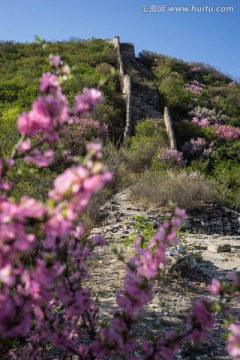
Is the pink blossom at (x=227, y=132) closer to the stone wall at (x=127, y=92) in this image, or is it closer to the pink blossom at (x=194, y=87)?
the stone wall at (x=127, y=92)

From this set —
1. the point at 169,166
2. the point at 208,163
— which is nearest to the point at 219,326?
the point at 169,166

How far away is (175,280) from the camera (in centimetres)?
530

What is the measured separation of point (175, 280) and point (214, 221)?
4.58 metres

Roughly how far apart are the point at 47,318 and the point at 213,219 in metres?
7.92

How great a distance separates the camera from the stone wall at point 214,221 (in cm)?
919

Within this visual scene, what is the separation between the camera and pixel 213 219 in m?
9.63

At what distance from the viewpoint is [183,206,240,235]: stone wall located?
919 cm

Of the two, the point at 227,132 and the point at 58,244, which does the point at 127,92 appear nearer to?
the point at 227,132

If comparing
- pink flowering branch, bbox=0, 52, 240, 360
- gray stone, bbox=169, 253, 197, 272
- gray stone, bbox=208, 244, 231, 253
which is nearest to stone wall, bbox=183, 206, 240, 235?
gray stone, bbox=208, 244, 231, 253

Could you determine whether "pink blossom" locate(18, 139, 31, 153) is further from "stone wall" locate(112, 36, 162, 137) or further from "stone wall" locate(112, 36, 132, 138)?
"stone wall" locate(112, 36, 162, 137)

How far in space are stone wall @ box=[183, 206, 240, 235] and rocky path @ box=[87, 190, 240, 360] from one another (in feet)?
2.24

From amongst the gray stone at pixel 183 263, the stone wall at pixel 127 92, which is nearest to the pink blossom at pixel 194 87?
the stone wall at pixel 127 92

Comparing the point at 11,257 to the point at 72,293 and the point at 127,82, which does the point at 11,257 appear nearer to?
the point at 72,293

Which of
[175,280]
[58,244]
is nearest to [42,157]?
[58,244]
